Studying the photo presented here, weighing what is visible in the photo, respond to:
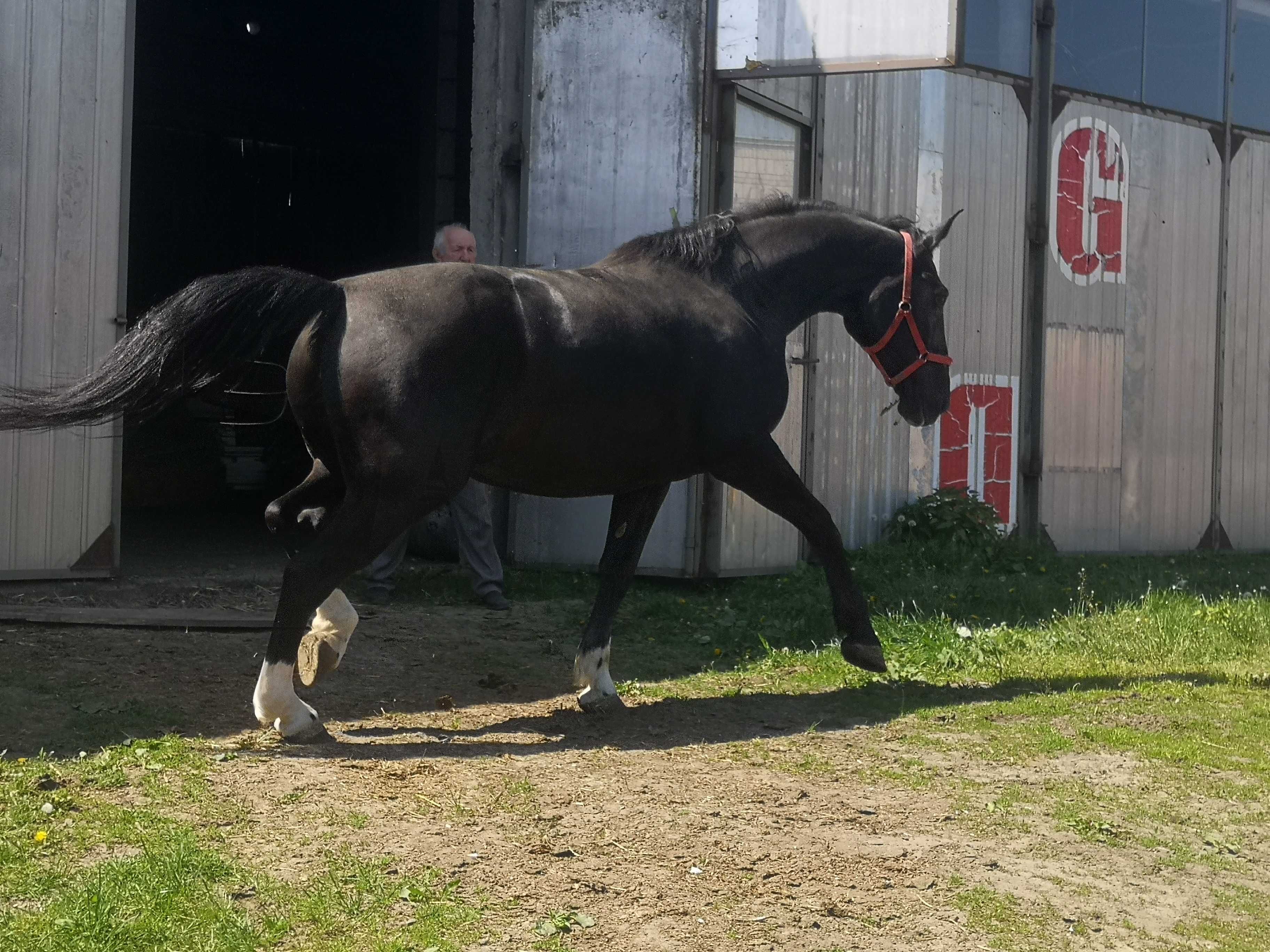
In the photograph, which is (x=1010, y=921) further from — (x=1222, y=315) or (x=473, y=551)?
(x=1222, y=315)

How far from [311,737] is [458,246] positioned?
11.9 feet

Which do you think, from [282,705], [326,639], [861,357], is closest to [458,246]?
[326,639]

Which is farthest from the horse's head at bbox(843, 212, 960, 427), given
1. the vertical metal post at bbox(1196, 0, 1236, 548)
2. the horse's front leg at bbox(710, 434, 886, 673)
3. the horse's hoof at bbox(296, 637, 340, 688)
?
the vertical metal post at bbox(1196, 0, 1236, 548)

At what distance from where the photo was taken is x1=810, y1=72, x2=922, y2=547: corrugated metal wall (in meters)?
10.6

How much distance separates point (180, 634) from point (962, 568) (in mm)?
5568

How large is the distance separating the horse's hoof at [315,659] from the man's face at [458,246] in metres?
3.13

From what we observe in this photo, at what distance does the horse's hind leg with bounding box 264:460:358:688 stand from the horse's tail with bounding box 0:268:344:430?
0.56m

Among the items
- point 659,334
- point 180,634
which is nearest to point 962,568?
point 659,334

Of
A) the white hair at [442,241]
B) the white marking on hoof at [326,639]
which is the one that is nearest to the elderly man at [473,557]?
the white hair at [442,241]

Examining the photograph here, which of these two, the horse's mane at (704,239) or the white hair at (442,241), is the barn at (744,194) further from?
the horse's mane at (704,239)

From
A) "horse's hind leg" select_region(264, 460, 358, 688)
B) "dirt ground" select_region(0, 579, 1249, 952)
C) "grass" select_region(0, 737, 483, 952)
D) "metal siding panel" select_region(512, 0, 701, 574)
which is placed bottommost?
"dirt ground" select_region(0, 579, 1249, 952)

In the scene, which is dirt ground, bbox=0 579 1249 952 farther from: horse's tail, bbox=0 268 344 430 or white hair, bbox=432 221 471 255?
white hair, bbox=432 221 471 255

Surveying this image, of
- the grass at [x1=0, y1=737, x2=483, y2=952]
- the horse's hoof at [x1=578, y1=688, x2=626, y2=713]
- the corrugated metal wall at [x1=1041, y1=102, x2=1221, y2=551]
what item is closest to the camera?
the grass at [x1=0, y1=737, x2=483, y2=952]

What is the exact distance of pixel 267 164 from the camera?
68.4 feet
